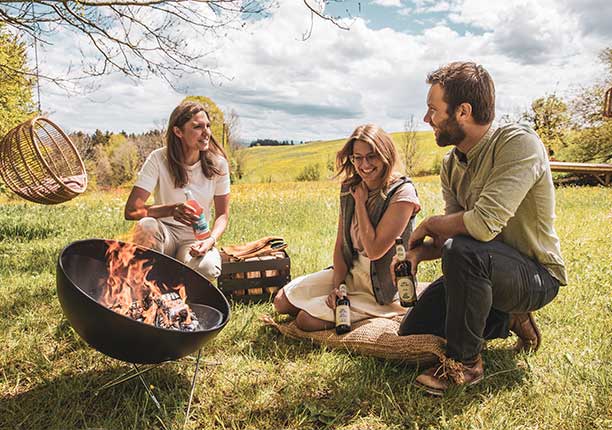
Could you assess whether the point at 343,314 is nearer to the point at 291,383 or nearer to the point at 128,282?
the point at 291,383

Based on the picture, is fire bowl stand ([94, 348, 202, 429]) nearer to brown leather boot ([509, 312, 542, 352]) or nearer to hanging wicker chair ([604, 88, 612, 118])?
brown leather boot ([509, 312, 542, 352])

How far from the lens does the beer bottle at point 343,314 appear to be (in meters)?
3.41

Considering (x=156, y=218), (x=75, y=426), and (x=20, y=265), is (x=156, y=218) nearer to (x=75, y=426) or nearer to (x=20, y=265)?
(x=75, y=426)

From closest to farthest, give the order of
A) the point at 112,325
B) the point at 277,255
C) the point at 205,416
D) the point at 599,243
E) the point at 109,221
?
the point at 112,325
the point at 205,416
the point at 277,255
the point at 599,243
the point at 109,221

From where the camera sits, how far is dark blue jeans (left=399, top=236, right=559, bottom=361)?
8.70 feet

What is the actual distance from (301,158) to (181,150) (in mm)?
53669

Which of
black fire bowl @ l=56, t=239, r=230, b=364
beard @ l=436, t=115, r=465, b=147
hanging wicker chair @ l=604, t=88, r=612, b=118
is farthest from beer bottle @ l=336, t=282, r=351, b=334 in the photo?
hanging wicker chair @ l=604, t=88, r=612, b=118

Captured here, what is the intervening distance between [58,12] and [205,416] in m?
4.70

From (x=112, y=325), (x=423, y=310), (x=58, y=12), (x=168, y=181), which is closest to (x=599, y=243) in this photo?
(x=423, y=310)

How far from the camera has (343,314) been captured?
344 centimetres

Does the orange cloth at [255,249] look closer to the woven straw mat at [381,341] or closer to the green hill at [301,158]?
the woven straw mat at [381,341]

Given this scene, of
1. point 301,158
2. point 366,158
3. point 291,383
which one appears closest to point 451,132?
point 366,158

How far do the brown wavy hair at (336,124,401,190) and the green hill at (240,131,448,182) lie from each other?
2875 centimetres

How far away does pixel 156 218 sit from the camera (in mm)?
3977
